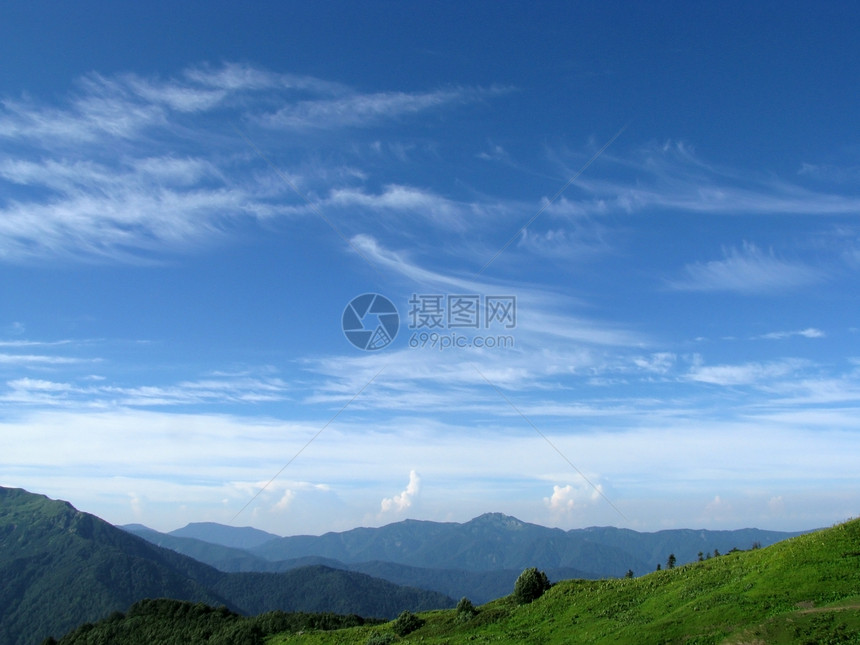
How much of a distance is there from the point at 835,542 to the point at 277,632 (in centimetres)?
7308

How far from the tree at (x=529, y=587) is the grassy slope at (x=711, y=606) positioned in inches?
55.4

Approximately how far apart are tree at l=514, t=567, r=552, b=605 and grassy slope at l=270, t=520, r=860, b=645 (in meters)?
1.41

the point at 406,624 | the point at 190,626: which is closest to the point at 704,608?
the point at 406,624

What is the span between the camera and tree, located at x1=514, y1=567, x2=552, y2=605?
200ft

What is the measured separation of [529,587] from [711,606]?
23563mm

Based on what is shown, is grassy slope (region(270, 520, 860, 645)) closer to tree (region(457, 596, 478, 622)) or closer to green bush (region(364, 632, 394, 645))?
tree (region(457, 596, 478, 622))

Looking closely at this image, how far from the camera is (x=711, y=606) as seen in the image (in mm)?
40875

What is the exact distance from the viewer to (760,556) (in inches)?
1991

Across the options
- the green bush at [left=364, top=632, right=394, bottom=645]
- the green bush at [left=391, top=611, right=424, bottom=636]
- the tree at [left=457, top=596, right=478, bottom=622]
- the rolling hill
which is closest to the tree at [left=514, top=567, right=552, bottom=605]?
the rolling hill

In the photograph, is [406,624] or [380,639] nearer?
[380,639]

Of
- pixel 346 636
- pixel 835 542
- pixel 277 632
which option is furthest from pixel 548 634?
pixel 277 632

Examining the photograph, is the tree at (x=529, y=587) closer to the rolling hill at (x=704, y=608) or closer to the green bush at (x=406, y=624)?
the rolling hill at (x=704, y=608)

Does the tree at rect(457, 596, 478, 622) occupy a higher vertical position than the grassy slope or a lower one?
lower

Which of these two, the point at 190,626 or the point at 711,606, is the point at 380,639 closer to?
the point at 711,606
